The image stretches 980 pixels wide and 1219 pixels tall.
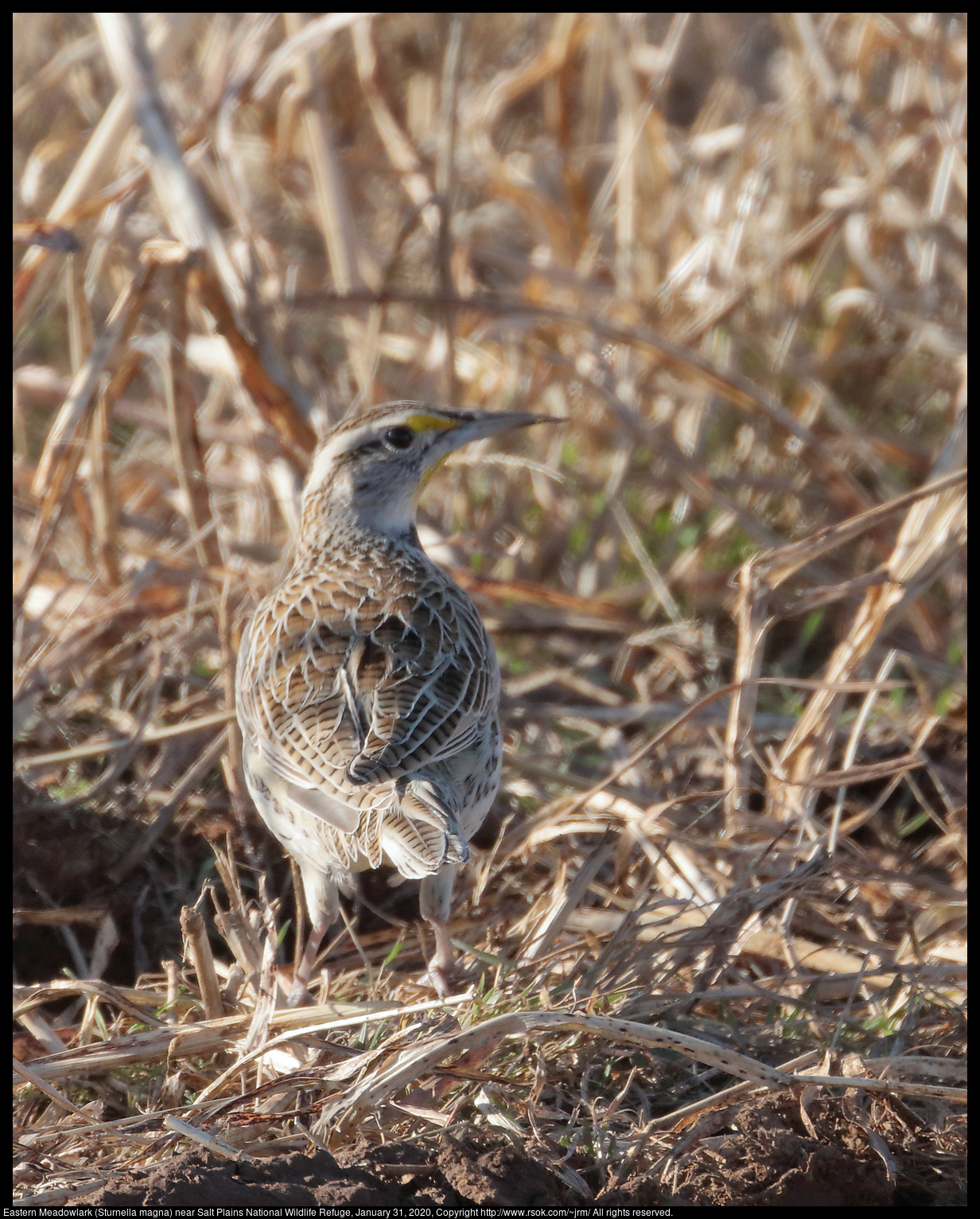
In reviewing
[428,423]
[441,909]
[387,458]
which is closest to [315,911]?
[441,909]

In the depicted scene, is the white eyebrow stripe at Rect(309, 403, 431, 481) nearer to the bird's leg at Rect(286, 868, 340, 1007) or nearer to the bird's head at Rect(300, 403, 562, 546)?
the bird's head at Rect(300, 403, 562, 546)

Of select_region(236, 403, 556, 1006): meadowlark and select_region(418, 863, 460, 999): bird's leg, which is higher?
select_region(236, 403, 556, 1006): meadowlark

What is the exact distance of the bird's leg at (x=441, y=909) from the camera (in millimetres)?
3613

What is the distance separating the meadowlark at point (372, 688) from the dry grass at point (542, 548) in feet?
0.89

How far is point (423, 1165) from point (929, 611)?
150 inches

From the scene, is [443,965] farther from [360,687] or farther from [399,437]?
[399,437]

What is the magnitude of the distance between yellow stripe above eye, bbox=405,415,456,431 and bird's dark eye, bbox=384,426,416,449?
0.07 ft

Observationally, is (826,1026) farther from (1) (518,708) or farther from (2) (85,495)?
(2) (85,495)

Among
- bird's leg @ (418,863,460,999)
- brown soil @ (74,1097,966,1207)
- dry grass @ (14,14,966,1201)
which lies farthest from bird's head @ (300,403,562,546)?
brown soil @ (74,1097,966,1207)

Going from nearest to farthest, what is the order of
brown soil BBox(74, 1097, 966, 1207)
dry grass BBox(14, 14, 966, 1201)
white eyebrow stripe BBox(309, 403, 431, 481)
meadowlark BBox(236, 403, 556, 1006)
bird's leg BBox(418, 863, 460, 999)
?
brown soil BBox(74, 1097, 966, 1207), dry grass BBox(14, 14, 966, 1201), meadowlark BBox(236, 403, 556, 1006), bird's leg BBox(418, 863, 460, 999), white eyebrow stripe BBox(309, 403, 431, 481)

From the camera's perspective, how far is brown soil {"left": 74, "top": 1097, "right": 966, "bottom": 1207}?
241 centimetres

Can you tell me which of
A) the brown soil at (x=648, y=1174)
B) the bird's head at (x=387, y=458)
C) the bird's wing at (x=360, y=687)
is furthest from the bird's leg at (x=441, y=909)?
the bird's head at (x=387, y=458)

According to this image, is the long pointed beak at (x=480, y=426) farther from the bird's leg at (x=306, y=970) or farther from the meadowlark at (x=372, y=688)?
the bird's leg at (x=306, y=970)

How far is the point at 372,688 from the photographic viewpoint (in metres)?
3.61
